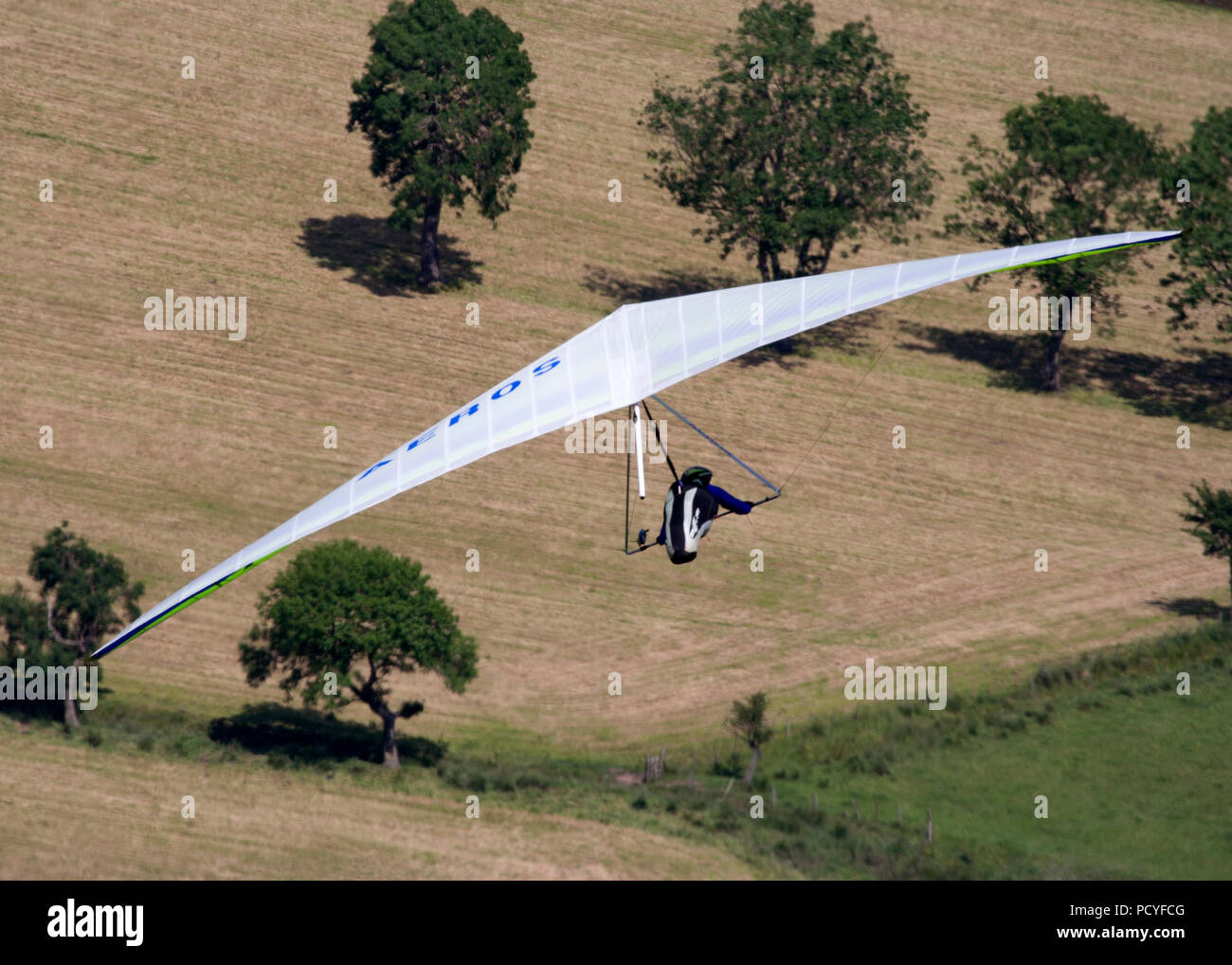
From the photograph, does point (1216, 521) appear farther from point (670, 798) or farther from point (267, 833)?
point (267, 833)

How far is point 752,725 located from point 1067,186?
40.0 meters

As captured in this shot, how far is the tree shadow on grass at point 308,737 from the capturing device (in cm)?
4947

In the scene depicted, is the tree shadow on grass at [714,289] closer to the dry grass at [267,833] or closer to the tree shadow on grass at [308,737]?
the tree shadow on grass at [308,737]

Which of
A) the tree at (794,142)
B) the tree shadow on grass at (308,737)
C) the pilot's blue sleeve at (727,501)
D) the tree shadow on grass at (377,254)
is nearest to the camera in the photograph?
the pilot's blue sleeve at (727,501)

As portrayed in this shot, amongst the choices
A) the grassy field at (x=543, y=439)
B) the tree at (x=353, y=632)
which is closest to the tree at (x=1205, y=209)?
the grassy field at (x=543, y=439)

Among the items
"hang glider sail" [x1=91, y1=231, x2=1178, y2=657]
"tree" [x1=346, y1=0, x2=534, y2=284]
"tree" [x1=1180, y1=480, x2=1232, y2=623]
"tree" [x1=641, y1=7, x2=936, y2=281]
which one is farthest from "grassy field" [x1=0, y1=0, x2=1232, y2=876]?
"hang glider sail" [x1=91, y1=231, x2=1178, y2=657]

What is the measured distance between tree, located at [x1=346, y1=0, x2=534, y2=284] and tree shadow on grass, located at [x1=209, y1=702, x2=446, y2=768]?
3090 centimetres

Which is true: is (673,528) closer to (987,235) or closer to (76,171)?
(987,235)

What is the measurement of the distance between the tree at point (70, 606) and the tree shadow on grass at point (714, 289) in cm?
3485

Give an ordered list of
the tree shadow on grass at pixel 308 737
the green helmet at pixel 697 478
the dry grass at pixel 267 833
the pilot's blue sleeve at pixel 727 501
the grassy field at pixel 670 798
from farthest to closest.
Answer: the tree shadow on grass at pixel 308 737 → the grassy field at pixel 670 798 → the dry grass at pixel 267 833 → the green helmet at pixel 697 478 → the pilot's blue sleeve at pixel 727 501

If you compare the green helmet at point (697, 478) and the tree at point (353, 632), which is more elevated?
the green helmet at point (697, 478)

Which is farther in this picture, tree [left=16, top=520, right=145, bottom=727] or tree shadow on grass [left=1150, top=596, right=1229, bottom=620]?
tree shadow on grass [left=1150, top=596, right=1229, bottom=620]

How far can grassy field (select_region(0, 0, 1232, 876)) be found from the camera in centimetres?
5328

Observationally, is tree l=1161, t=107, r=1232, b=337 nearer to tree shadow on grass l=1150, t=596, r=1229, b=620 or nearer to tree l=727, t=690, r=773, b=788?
tree shadow on grass l=1150, t=596, r=1229, b=620
